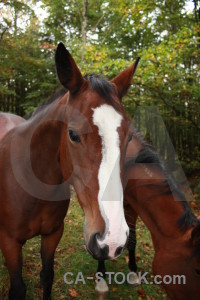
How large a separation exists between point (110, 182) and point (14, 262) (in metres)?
1.37

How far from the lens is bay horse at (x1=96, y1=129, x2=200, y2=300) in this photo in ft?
6.33

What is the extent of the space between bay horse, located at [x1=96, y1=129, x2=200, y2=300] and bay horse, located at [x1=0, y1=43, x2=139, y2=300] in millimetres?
759

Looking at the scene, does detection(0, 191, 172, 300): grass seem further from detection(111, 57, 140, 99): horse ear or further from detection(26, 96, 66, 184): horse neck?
detection(111, 57, 140, 99): horse ear

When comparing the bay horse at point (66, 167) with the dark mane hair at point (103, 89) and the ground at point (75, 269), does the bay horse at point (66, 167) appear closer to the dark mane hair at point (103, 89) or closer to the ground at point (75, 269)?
the dark mane hair at point (103, 89)

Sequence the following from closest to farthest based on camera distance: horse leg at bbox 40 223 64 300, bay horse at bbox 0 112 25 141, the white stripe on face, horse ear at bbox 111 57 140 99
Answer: the white stripe on face, horse ear at bbox 111 57 140 99, horse leg at bbox 40 223 64 300, bay horse at bbox 0 112 25 141

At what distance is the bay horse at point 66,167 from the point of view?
138 centimetres

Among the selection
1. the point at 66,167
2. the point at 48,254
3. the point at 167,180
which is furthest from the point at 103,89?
the point at 48,254

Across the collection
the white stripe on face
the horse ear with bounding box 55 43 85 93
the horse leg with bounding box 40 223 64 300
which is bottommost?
the horse leg with bounding box 40 223 64 300

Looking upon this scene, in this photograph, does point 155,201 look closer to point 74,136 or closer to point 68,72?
point 74,136

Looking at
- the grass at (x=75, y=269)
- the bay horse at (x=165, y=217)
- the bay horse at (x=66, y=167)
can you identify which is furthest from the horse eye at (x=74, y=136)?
the grass at (x=75, y=269)

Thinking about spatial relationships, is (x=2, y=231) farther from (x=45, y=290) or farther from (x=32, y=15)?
(x=32, y=15)

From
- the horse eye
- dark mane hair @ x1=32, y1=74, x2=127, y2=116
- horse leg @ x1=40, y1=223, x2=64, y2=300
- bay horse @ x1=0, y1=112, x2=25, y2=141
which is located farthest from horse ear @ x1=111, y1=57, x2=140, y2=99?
bay horse @ x1=0, y1=112, x2=25, y2=141

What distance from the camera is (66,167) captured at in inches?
70.1

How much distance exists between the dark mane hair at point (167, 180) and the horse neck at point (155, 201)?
1.0 inches
